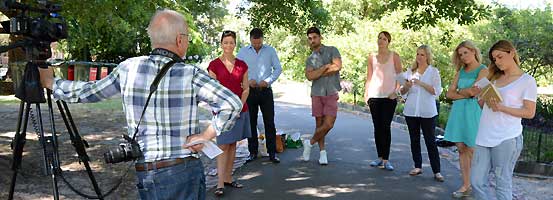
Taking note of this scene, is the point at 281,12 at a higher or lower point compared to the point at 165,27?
higher

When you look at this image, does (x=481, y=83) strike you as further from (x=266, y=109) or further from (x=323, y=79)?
(x=266, y=109)

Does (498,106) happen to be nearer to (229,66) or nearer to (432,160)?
(432,160)

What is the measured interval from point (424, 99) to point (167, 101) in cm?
439

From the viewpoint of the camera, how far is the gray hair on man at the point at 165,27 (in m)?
2.65

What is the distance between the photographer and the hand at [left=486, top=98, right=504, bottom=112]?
13.9 feet

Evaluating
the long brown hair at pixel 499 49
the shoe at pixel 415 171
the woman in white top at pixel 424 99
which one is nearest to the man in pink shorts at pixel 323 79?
the woman in white top at pixel 424 99

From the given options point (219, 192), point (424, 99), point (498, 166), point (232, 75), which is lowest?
point (219, 192)

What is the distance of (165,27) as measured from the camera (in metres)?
2.64

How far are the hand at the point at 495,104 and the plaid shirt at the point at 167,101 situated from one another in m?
2.51

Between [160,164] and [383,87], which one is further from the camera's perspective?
[383,87]

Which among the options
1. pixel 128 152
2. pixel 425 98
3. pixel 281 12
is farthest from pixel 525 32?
pixel 128 152

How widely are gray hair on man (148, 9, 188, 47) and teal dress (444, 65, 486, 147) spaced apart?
3.74 m

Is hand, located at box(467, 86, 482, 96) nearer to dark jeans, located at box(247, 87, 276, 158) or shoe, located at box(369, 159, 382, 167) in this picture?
shoe, located at box(369, 159, 382, 167)

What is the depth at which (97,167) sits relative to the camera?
693 cm
